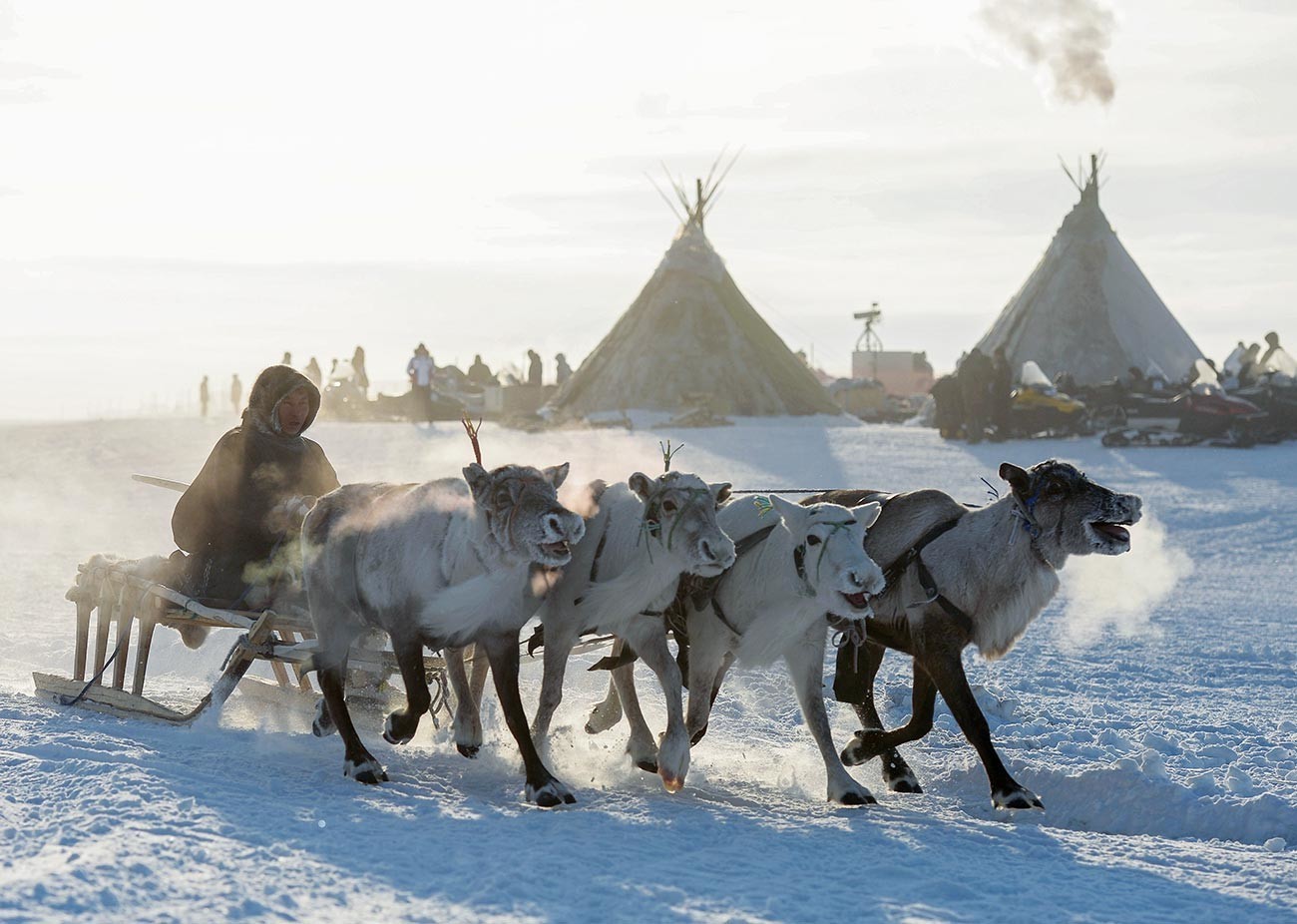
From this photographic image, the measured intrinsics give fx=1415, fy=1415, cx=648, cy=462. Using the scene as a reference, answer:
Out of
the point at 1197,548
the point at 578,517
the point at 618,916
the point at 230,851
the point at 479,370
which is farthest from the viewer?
the point at 479,370

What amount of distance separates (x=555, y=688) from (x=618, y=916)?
1844mm

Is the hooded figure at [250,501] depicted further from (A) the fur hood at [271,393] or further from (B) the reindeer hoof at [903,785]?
(B) the reindeer hoof at [903,785]

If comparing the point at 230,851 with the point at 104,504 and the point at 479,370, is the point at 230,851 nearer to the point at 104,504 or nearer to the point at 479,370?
the point at 104,504

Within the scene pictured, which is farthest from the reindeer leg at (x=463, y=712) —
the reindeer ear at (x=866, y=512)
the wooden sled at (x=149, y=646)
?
the reindeer ear at (x=866, y=512)

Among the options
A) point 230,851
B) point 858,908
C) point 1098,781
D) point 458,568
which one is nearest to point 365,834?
point 230,851

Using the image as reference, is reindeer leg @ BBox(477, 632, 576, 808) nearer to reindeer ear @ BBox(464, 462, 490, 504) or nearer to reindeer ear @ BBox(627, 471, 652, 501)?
reindeer ear @ BBox(464, 462, 490, 504)

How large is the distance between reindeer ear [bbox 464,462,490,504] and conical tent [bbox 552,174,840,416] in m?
28.5

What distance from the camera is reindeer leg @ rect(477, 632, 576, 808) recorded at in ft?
16.4

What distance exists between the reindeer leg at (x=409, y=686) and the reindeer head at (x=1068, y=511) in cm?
231

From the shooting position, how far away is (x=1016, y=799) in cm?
520

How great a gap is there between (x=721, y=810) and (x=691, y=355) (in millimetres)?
29828

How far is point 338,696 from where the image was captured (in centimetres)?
554

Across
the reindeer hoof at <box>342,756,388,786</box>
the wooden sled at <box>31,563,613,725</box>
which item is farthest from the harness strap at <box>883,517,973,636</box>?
the reindeer hoof at <box>342,756,388,786</box>

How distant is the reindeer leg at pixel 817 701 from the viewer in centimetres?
A: 533
